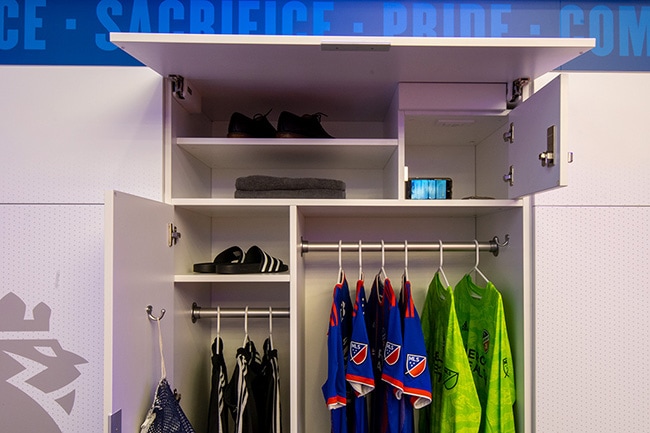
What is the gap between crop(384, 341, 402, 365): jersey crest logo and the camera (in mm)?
1191

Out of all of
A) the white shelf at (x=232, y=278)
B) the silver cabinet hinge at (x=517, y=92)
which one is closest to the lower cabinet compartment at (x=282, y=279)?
the white shelf at (x=232, y=278)

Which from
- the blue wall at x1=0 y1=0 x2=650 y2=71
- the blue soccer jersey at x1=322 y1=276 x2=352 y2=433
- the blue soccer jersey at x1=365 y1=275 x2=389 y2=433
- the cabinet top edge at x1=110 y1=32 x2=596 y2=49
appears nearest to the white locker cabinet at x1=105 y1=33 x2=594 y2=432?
the cabinet top edge at x1=110 y1=32 x2=596 y2=49

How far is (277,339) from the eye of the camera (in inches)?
63.0

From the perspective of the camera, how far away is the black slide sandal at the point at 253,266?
49.1 inches

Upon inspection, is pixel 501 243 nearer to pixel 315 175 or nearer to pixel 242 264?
pixel 315 175

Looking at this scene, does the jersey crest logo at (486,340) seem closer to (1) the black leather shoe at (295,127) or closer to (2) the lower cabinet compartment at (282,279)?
(2) the lower cabinet compartment at (282,279)

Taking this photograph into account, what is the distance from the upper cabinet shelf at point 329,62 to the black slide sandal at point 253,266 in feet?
1.81

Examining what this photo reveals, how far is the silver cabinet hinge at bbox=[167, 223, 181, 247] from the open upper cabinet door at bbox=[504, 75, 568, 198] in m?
1.05

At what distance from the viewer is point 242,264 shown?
4.17 feet

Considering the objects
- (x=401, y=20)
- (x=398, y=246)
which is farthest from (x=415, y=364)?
(x=401, y=20)

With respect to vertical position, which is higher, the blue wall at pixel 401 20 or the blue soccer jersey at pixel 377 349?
the blue wall at pixel 401 20

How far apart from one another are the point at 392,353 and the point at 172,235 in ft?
2.51

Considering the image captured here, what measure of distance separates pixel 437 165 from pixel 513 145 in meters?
0.43

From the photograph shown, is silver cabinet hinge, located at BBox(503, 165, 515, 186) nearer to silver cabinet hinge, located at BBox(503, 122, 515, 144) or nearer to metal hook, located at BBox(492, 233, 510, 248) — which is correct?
silver cabinet hinge, located at BBox(503, 122, 515, 144)
